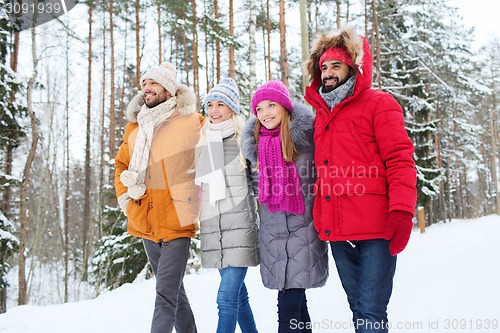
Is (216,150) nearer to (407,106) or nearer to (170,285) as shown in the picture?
(170,285)

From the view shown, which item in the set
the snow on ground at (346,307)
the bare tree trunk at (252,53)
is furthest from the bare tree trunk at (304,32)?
the snow on ground at (346,307)

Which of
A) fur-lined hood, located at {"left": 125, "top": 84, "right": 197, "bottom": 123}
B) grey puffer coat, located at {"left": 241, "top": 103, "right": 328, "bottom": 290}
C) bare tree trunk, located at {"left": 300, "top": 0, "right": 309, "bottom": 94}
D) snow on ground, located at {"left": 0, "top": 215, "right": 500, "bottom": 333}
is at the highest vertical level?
bare tree trunk, located at {"left": 300, "top": 0, "right": 309, "bottom": 94}

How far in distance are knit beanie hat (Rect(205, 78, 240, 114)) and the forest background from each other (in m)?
4.67

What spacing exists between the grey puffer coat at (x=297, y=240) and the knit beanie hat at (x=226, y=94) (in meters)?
0.44

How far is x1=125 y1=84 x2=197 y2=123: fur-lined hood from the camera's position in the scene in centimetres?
318

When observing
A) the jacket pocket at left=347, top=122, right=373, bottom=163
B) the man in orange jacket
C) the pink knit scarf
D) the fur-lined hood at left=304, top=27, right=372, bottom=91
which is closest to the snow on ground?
the man in orange jacket

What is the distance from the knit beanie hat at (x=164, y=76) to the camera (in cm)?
315

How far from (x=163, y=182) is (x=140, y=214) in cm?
31

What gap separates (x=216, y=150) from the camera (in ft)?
9.87

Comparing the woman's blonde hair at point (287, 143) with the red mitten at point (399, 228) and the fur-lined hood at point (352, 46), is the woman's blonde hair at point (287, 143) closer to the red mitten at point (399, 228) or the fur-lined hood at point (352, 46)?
the fur-lined hood at point (352, 46)

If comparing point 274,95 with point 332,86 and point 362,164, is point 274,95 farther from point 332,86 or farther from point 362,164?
point 362,164

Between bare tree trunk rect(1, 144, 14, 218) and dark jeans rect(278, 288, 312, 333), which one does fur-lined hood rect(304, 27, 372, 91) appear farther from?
bare tree trunk rect(1, 144, 14, 218)

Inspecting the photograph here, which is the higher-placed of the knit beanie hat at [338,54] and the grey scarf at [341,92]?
the knit beanie hat at [338,54]

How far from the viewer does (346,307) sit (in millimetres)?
4164
